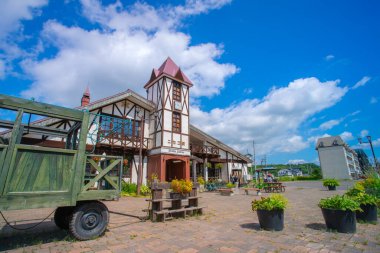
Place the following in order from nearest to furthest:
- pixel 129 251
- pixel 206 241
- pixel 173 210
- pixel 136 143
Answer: pixel 129 251
pixel 206 241
pixel 173 210
pixel 136 143

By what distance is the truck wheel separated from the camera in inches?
174

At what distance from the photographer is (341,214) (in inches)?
191

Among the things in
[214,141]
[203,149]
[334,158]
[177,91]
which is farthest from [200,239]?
[334,158]

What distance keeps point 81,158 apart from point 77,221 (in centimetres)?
135

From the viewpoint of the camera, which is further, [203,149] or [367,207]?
[203,149]

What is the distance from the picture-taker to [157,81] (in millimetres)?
19625

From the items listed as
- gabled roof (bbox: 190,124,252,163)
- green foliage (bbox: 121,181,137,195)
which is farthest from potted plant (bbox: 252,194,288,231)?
gabled roof (bbox: 190,124,252,163)

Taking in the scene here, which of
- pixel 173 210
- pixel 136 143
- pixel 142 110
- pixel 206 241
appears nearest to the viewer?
pixel 206 241

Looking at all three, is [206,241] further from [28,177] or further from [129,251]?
[28,177]

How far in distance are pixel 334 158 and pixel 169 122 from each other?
2050 inches

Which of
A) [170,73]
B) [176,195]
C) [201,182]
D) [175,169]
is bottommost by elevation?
[176,195]

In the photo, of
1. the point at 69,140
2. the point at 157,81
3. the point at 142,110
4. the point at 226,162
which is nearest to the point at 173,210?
the point at 69,140

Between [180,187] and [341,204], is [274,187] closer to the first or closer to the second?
[180,187]

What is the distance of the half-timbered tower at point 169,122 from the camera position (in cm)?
1712
